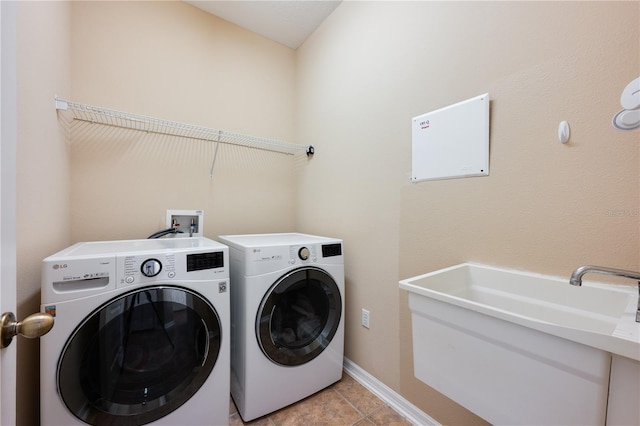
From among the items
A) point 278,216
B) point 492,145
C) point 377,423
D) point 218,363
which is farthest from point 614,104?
point 278,216

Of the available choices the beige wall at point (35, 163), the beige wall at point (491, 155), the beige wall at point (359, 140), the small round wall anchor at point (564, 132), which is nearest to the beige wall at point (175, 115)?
the beige wall at point (359, 140)

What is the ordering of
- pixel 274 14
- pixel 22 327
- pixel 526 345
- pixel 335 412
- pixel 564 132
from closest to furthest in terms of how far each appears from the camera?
pixel 22 327 → pixel 526 345 → pixel 564 132 → pixel 335 412 → pixel 274 14

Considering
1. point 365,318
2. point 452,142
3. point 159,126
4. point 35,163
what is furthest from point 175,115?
point 365,318

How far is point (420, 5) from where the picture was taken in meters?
1.33

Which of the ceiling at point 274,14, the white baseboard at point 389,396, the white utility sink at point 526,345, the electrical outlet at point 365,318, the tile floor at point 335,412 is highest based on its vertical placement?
the ceiling at point 274,14

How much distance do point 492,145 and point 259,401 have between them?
169cm

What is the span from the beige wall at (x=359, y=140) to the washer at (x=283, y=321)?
240mm

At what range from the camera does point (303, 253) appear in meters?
1.45

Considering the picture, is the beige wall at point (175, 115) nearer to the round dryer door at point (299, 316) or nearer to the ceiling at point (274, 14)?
the ceiling at point (274, 14)

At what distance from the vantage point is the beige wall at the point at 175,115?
154cm

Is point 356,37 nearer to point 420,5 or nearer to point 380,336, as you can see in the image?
point 420,5

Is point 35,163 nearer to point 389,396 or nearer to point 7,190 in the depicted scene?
point 7,190

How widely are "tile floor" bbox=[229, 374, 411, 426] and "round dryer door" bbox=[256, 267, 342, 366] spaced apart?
27cm

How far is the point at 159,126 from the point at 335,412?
83.4 inches
